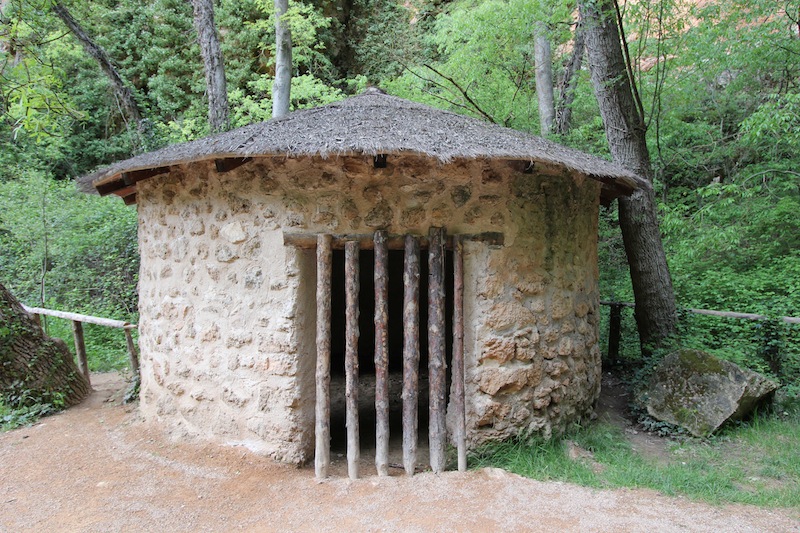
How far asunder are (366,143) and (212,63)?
263 inches

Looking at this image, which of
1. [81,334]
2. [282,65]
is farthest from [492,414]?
[282,65]

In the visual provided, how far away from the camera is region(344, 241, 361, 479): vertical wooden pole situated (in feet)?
13.3

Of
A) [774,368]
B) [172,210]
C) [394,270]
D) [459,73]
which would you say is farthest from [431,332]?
[459,73]

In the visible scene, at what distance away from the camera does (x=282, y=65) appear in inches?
369

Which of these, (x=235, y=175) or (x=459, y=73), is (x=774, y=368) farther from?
(x=459, y=73)

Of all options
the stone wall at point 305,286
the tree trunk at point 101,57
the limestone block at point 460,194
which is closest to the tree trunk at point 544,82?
the stone wall at point 305,286

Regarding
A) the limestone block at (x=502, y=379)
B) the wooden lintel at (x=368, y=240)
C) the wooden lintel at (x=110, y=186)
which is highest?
the wooden lintel at (x=110, y=186)

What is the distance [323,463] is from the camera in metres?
4.00

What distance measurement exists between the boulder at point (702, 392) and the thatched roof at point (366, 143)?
1.85 metres

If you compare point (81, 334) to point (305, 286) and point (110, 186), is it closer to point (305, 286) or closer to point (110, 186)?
point (110, 186)

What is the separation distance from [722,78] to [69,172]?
15591 millimetres

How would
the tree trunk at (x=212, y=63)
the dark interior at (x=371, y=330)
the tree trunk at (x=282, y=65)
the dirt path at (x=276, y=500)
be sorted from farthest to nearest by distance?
the tree trunk at (x=282, y=65) < the tree trunk at (x=212, y=63) < the dark interior at (x=371, y=330) < the dirt path at (x=276, y=500)

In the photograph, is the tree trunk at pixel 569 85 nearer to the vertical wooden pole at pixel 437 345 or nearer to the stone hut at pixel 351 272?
the stone hut at pixel 351 272

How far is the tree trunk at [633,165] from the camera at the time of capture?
6371 millimetres
